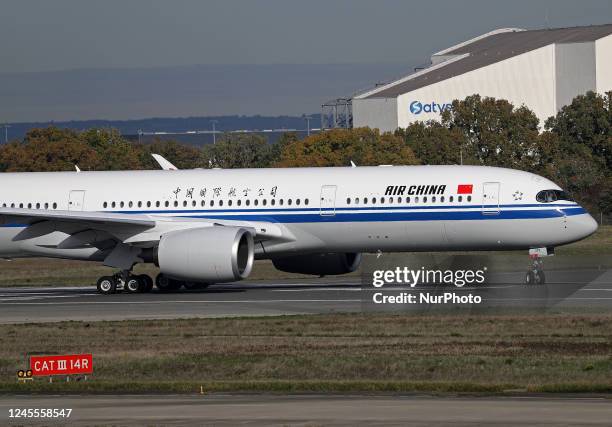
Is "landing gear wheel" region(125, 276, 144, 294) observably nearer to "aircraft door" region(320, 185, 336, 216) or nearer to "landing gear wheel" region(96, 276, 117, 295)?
"landing gear wheel" region(96, 276, 117, 295)

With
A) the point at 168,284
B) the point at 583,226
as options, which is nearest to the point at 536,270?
the point at 583,226

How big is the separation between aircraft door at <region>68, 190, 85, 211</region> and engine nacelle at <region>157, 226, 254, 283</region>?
422 centimetres

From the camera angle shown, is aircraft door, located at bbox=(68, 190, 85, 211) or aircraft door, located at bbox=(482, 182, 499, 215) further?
aircraft door, located at bbox=(68, 190, 85, 211)

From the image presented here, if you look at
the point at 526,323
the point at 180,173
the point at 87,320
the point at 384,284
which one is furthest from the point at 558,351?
the point at 180,173

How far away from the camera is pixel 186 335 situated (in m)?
26.1

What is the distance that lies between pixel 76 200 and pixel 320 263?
24.8 ft

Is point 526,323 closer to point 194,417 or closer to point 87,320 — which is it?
point 87,320

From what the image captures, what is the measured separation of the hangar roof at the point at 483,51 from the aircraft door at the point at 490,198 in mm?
84985

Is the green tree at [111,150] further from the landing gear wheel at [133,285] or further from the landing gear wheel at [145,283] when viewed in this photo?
the landing gear wheel at [133,285]

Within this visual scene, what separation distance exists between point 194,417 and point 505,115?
3666 inches

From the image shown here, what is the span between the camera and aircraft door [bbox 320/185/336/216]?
120 ft

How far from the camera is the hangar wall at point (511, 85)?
12044 cm

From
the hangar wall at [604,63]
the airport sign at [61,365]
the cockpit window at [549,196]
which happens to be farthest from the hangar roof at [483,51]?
the airport sign at [61,365]

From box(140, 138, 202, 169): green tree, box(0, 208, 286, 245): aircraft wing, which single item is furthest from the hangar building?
box(0, 208, 286, 245): aircraft wing
